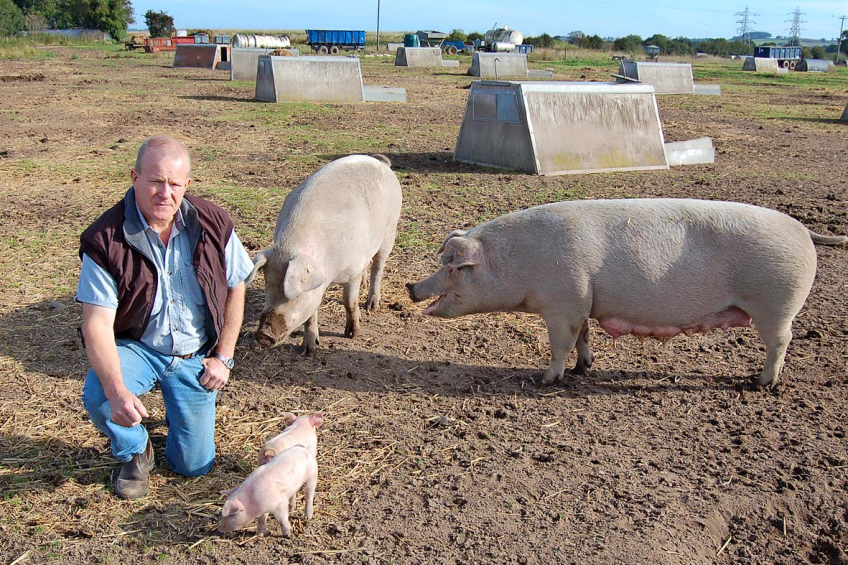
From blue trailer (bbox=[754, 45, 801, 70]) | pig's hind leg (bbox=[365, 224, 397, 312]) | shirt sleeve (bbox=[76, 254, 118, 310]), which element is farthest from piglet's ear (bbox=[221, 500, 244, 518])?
blue trailer (bbox=[754, 45, 801, 70])

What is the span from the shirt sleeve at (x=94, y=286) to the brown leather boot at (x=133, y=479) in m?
0.78

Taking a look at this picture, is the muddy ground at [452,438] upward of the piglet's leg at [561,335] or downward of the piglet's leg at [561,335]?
downward

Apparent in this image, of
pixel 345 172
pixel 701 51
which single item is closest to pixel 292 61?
pixel 345 172

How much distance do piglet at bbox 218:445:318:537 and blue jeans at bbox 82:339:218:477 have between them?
18.9 inches

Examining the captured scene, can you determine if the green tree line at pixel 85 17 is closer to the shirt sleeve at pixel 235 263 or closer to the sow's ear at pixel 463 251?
the sow's ear at pixel 463 251

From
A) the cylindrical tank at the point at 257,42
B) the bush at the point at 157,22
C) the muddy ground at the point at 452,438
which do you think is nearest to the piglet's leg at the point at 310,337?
the muddy ground at the point at 452,438

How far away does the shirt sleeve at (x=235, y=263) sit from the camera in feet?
12.1

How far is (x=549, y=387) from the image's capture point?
4922 mm

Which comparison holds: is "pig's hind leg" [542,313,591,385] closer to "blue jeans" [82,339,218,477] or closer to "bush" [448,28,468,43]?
"blue jeans" [82,339,218,477]

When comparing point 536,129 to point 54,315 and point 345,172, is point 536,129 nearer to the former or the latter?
point 345,172

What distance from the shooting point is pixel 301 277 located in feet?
15.1

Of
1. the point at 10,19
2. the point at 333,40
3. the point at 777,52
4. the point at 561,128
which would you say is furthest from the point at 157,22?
the point at 561,128

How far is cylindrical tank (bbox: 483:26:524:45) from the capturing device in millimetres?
59156

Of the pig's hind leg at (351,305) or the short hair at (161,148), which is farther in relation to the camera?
the pig's hind leg at (351,305)
